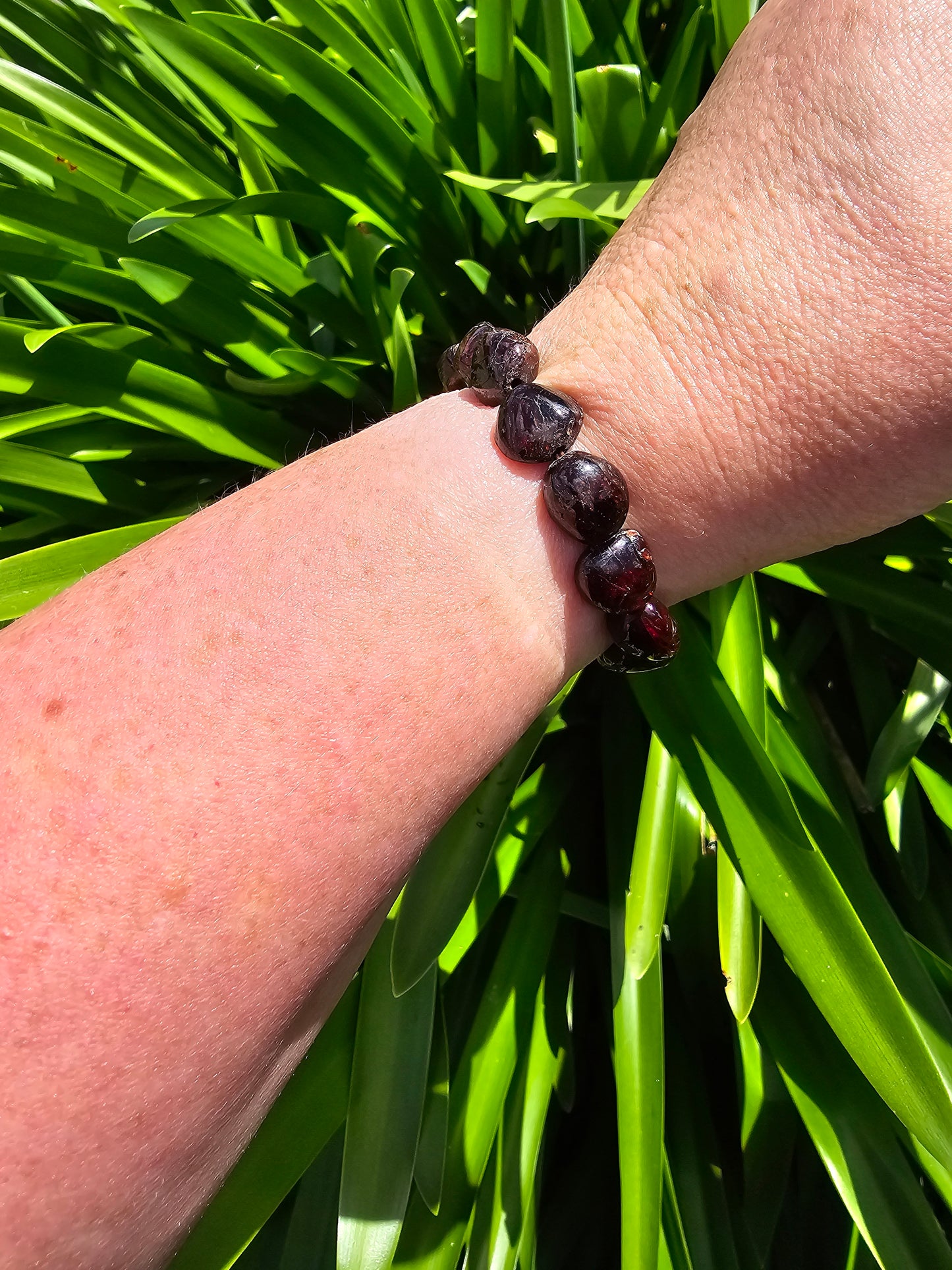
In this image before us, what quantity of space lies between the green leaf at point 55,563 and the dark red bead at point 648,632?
1.54 feet

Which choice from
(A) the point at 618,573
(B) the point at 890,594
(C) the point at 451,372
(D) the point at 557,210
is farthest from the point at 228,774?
(B) the point at 890,594

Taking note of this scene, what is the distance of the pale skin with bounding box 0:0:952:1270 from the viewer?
0.37m

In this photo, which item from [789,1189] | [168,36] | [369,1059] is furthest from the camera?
[789,1189]

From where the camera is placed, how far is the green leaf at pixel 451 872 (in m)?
0.60

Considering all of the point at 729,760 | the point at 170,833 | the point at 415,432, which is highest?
the point at 415,432

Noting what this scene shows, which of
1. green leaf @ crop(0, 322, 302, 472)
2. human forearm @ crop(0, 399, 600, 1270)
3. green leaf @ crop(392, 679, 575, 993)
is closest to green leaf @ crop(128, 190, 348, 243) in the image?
green leaf @ crop(0, 322, 302, 472)

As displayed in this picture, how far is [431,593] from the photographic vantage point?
47cm

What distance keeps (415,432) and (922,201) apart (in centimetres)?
35

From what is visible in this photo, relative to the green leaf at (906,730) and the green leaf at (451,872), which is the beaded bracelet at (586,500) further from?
the green leaf at (906,730)

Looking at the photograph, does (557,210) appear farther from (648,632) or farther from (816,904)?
(816,904)

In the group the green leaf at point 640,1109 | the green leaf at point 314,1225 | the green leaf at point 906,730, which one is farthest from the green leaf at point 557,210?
the green leaf at point 314,1225

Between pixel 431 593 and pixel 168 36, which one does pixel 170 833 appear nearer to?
pixel 431 593

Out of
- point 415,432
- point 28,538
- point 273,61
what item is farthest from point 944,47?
point 28,538

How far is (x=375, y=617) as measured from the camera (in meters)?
0.46
